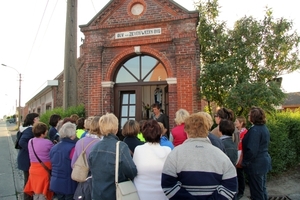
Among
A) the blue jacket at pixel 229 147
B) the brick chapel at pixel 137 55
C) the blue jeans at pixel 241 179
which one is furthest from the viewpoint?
the brick chapel at pixel 137 55

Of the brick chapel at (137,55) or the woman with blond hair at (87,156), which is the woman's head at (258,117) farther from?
the brick chapel at (137,55)

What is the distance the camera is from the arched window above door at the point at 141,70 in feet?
33.4

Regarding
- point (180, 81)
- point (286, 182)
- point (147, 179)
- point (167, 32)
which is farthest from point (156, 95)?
point (147, 179)

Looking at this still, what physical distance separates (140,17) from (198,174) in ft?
27.3

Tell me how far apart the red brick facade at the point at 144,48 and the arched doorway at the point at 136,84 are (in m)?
0.22

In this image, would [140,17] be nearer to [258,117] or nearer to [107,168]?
[258,117]

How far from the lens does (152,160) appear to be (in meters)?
3.46

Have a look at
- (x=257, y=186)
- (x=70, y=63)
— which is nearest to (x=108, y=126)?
(x=257, y=186)

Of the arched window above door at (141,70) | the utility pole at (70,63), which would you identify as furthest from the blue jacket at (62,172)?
the arched window above door at (141,70)

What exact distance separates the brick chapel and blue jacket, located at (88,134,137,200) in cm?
594

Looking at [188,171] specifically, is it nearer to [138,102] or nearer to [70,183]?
[70,183]

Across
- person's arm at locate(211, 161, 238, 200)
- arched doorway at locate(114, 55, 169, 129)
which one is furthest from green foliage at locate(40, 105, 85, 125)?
person's arm at locate(211, 161, 238, 200)

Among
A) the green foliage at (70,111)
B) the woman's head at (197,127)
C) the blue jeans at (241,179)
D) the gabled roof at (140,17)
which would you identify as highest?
the gabled roof at (140,17)

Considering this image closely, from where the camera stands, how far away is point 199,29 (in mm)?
9852
